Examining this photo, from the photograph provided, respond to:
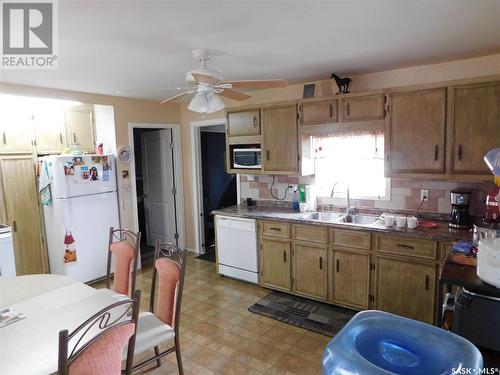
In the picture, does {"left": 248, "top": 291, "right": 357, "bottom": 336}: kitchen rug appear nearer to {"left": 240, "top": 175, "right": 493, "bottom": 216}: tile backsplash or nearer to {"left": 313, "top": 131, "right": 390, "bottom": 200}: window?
{"left": 240, "top": 175, "right": 493, "bottom": 216}: tile backsplash

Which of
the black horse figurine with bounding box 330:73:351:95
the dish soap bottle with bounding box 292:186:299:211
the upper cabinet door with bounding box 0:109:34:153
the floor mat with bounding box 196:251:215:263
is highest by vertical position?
the black horse figurine with bounding box 330:73:351:95

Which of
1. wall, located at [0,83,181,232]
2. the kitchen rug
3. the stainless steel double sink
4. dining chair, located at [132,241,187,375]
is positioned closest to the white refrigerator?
wall, located at [0,83,181,232]

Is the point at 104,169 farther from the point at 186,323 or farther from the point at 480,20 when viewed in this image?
the point at 480,20

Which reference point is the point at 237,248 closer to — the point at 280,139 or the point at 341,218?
the point at 341,218

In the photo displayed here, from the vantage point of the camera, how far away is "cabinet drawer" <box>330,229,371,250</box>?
9.78ft

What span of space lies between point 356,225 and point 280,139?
129 centimetres

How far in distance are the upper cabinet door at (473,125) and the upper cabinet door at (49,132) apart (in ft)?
13.8

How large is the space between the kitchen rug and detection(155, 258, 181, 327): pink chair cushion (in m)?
1.25

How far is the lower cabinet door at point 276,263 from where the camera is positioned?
11.5ft

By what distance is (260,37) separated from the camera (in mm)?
2186

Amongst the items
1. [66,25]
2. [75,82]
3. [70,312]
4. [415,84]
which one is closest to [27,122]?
[75,82]

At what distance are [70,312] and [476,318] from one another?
2.14 m

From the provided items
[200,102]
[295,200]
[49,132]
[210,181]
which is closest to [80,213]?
[49,132]

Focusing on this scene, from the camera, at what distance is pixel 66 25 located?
73.9 inches
